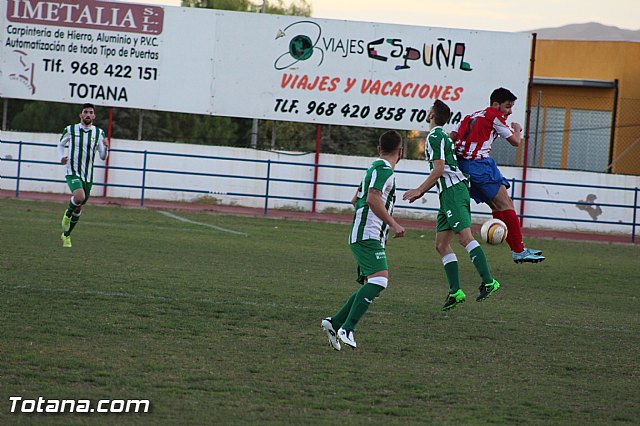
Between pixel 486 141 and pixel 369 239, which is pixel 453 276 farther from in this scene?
pixel 369 239

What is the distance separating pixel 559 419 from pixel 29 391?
10.8 feet

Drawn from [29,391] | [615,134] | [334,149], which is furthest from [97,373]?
[334,149]

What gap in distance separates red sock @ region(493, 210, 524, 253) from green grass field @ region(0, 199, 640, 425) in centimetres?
78

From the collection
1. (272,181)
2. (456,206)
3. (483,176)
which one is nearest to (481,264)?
(456,206)

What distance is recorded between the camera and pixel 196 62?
2381cm

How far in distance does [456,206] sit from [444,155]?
521mm

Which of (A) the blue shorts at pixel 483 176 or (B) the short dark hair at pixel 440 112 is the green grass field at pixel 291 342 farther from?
(B) the short dark hair at pixel 440 112

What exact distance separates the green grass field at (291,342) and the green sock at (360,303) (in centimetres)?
25

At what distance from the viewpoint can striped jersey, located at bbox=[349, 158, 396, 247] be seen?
7.33 m

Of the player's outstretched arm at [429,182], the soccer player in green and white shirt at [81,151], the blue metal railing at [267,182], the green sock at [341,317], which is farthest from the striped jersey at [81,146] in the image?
the blue metal railing at [267,182]

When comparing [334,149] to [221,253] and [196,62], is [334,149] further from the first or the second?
[221,253]

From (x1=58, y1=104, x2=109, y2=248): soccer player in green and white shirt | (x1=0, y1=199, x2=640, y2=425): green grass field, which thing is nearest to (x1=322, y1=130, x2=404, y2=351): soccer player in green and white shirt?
(x1=0, y1=199, x2=640, y2=425): green grass field

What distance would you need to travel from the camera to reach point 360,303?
24.7 ft

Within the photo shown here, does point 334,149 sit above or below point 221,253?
above
